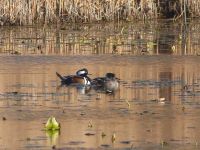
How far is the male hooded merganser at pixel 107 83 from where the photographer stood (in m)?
14.4

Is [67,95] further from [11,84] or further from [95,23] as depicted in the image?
[95,23]

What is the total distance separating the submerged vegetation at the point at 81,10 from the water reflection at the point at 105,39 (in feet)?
1.12

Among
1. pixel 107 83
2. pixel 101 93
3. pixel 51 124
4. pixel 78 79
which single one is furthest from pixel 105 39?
pixel 51 124

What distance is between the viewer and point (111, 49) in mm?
19875

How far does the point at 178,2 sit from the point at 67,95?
13.6 m

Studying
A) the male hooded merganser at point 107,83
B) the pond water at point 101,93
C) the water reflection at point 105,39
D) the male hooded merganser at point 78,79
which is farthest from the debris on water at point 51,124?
the water reflection at point 105,39

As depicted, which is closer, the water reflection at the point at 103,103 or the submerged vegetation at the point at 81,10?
the water reflection at the point at 103,103

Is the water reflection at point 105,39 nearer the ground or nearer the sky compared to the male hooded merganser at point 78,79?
nearer the sky

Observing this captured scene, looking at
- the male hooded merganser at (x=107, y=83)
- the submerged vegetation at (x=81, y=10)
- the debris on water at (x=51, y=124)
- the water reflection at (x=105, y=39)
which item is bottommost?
the debris on water at (x=51, y=124)

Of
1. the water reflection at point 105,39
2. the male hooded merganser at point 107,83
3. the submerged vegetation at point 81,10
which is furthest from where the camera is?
the submerged vegetation at point 81,10

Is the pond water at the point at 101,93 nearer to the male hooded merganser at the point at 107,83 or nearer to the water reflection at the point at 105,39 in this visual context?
the water reflection at the point at 105,39

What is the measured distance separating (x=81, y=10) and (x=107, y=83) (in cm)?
1093

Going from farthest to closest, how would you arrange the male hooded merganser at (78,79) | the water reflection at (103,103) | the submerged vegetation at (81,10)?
the submerged vegetation at (81,10)
the male hooded merganser at (78,79)
the water reflection at (103,103)

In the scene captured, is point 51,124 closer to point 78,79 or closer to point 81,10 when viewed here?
point 78,79
